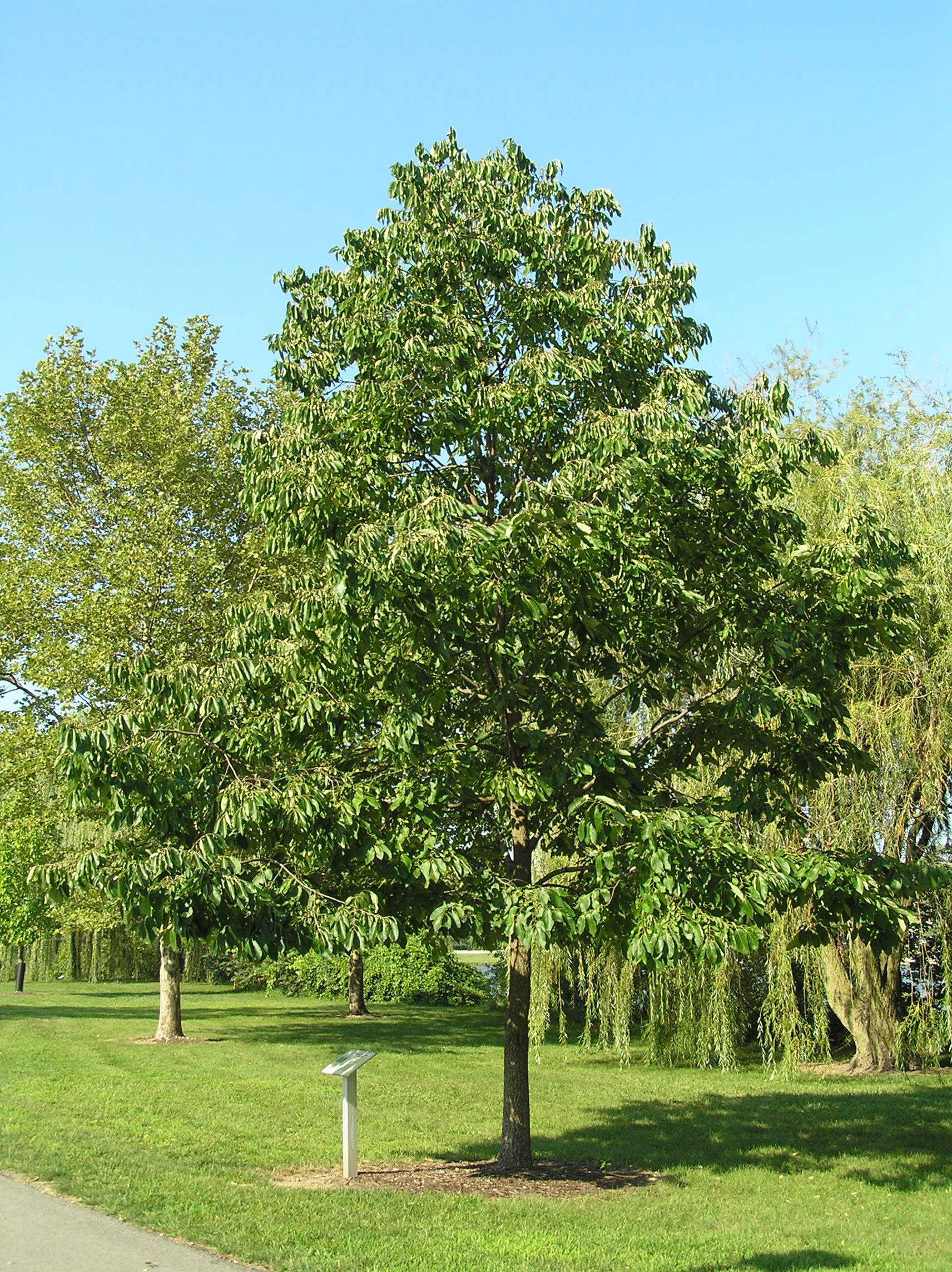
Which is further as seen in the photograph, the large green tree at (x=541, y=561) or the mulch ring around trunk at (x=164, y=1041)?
the mulch ring around trunk at (x=164, y=1041)

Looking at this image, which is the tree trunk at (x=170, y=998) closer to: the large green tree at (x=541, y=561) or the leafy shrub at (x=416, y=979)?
the leafy shrub at (x=416, y=979)

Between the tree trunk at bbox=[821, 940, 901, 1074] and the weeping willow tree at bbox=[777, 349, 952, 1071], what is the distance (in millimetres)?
18

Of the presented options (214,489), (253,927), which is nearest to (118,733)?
(253,927)

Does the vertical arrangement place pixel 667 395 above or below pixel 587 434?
above

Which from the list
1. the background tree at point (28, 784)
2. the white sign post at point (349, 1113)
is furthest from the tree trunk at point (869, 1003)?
the background tree at point (28, 784)

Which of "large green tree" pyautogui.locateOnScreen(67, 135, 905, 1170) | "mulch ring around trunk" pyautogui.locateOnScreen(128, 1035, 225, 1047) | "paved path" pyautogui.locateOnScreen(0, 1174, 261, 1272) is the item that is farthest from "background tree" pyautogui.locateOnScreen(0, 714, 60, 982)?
"large green tree" pyautogui.locateOnScreen(67, 135, 905, 1170)

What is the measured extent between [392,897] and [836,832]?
7793 millimetres

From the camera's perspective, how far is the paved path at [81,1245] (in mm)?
6520

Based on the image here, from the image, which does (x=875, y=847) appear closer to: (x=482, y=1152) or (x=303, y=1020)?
(x=482, y=1152)

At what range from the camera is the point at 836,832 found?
1471 cm

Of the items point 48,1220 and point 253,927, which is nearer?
point 48,1220

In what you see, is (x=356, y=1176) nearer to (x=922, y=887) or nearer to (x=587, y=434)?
(x=922, y=887)

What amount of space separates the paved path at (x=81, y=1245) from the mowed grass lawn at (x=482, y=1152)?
0.84 feet

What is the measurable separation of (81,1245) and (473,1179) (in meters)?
3.89
